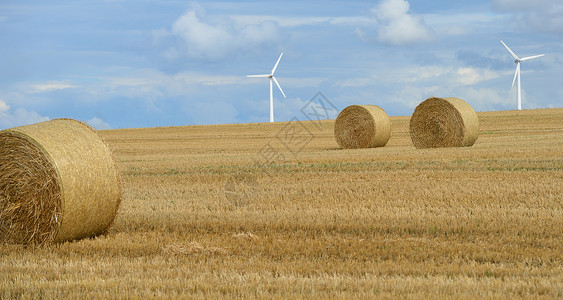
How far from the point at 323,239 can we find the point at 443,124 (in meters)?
16.9

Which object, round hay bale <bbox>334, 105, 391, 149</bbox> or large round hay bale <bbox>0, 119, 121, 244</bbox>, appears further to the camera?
round hay bale <bbox>334, 105, 391, 149</bbox>

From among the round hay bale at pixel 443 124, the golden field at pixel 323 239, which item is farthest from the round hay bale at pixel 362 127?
the golden field at pixel 323 239

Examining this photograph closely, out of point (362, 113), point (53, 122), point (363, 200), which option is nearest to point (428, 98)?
point (362, 113)

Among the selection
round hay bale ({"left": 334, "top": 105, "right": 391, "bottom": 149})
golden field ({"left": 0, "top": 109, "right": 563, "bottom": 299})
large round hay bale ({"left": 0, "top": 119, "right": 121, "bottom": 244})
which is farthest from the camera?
round hay bale ({"left": 334, "top": 105, "right": 391, "bottom": 149})

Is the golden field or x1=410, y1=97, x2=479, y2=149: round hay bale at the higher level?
x1=410, y1=97, x2=479, y2=149: round hay bale

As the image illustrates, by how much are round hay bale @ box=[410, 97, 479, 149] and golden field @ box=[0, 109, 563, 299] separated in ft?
21.8

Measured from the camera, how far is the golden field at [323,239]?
666 centimetres

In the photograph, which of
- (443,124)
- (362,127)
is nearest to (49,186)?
(443,124)

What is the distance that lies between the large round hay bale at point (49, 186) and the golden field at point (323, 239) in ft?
1.16

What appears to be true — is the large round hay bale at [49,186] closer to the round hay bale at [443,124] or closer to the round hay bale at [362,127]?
the round hay bale at [443,124]

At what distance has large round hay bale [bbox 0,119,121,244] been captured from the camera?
9.24m

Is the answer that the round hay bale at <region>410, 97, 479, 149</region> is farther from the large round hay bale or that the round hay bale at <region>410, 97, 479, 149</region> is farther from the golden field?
the large round hay bale

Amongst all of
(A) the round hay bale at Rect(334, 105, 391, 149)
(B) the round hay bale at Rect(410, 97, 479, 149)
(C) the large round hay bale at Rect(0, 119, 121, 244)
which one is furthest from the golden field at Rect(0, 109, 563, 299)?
(A) the round hay bale at Rect(334, 105, 391, 149)

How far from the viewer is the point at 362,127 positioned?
27469mm
